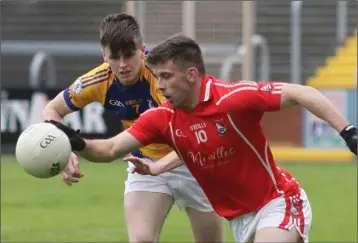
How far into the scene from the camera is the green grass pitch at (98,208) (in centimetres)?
1205

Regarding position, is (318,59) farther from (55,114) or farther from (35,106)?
(55,114)

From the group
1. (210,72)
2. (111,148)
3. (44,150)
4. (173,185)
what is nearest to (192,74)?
(111,148)

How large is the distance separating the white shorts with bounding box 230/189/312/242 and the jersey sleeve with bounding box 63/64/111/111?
163 centimetres

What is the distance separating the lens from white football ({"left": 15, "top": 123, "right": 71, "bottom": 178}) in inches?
237

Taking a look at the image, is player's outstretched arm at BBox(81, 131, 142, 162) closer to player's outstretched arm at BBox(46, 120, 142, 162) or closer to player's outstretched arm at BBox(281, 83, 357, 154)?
player's outstretched arm at BBox(46, 120, 142, 162)

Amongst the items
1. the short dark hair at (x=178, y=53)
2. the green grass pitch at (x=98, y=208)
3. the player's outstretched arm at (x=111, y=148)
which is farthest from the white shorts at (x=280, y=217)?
the green grass pitch at (x=98, y=208)

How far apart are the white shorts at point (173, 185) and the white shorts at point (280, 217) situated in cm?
136

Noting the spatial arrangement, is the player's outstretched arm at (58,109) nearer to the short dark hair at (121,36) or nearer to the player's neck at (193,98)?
the short dark hair at (121,36)

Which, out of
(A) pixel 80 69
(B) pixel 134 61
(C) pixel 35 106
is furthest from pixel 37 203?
(A) pixel 80 69

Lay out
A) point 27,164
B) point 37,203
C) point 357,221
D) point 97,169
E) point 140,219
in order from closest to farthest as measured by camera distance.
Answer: point 27,164, point 140,219, point 357,221, point 37,203, point 97,169

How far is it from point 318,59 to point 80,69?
21.0ft

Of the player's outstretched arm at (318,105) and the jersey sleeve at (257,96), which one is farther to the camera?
the jersey sleeve at (257,96)

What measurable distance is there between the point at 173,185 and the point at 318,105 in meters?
2.13

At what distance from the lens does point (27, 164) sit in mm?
6109
